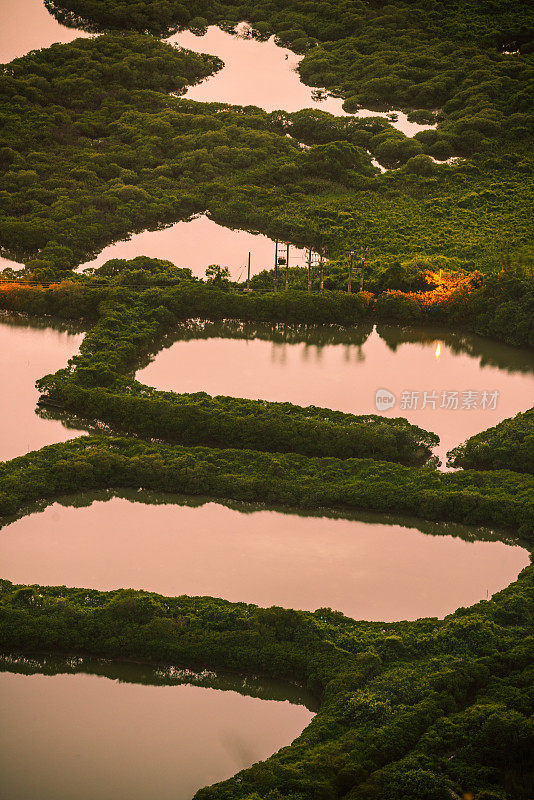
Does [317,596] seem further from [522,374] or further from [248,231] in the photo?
[248,231]

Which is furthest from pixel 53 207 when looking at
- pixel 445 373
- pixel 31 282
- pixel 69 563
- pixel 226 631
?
pixel 226 631

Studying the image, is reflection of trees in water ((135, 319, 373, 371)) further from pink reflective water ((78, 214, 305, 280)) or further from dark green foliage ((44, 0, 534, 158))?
dark green foliage ((44, 0, 534, 158))

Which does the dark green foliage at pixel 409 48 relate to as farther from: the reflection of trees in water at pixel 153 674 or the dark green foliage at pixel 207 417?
the reflection of trees in water at pixel 153 674

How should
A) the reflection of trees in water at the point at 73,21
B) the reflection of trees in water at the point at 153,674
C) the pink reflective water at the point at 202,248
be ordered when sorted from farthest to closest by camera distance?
the reflection of trees in water at the point at 73,21 < the pink reflective water at the point at 202,248 < the reflection of trees in water at the point at 153,674

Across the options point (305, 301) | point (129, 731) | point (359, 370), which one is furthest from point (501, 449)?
point (129, 731)

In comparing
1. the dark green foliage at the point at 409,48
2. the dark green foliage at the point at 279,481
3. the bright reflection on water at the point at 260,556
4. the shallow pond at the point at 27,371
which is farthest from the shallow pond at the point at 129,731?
the dark green foliage at the point at 409,48

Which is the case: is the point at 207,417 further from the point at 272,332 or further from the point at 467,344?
the point at 467,344
